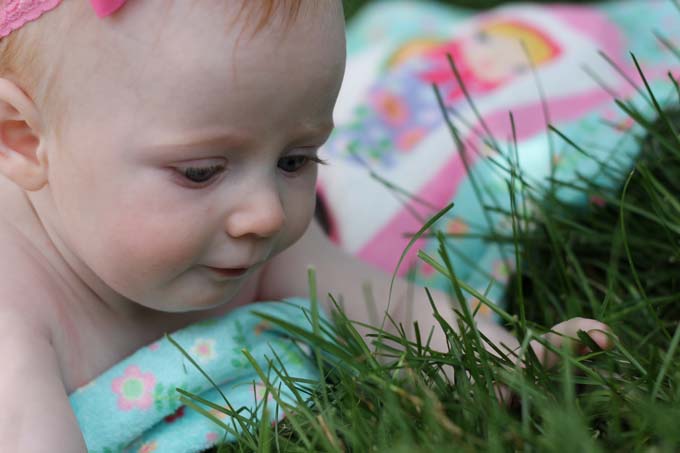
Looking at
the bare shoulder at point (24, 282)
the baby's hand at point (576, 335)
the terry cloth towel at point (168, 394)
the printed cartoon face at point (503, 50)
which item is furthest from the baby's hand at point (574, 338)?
the printed cartoon face at point (503, 50)

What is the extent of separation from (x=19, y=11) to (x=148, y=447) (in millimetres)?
532

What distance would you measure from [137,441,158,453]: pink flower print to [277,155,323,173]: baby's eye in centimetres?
37

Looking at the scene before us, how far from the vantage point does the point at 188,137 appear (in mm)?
1071

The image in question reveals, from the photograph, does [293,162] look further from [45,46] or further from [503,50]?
[503,50]

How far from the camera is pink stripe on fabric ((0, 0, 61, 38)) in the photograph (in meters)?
1.08

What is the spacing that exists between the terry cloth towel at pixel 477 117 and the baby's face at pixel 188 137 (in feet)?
1.63

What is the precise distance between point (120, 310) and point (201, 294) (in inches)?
6.2

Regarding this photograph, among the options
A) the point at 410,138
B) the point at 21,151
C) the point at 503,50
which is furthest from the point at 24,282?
the point at 503,50

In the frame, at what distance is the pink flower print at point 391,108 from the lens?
2020mm

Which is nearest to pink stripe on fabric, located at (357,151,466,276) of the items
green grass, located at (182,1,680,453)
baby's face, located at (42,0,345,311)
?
green grass, located at (182,1,680,453)

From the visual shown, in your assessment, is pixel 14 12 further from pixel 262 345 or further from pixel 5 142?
pixel 262 345

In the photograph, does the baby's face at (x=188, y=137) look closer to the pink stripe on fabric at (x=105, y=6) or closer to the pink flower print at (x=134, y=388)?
the pink stripe on fabric at (x=105, y=6)

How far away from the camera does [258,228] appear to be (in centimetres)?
113

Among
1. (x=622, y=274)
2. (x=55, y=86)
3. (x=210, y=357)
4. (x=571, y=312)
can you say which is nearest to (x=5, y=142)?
(x=55, y=86)
